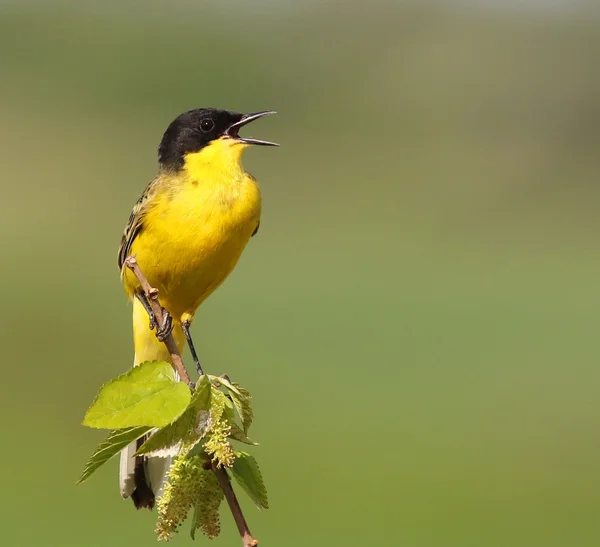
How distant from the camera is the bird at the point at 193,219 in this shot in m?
4.97

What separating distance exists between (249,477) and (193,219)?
2408 mm

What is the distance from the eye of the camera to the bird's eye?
5.52 metres

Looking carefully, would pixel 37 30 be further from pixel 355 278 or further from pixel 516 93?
pixel 355 278

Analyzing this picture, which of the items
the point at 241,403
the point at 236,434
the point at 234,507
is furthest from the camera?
the point at 241,403

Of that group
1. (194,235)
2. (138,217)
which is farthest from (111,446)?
(138,217)

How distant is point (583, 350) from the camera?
31.1 m

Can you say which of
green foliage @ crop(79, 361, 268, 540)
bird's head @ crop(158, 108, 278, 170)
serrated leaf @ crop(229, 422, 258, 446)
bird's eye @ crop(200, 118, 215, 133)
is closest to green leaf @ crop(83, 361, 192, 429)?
green foliage @ crop(79, 361, 268, 540)

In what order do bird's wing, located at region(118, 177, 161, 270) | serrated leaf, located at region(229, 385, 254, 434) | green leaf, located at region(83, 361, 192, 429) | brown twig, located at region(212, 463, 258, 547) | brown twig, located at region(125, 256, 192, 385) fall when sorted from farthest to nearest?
bird's wing, located at region(118, 177, 161, 270)
serrated leaf, located at region(229, 385, 254, 434)
brown twig, located at region(125, 256, 192, 385)
green leaf, located at region(83, 361, 192, 429)
brown twig, located at region(212, 463, 258, 547)

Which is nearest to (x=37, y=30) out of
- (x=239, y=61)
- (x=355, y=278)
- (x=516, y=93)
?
(x=239, y=61)

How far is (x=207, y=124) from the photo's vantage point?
5.53 metres

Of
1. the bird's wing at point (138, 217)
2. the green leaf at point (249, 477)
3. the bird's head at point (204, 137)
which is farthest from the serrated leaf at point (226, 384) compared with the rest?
the bird's head at point (204, 137)

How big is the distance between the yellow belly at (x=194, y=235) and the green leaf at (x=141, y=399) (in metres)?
2.19

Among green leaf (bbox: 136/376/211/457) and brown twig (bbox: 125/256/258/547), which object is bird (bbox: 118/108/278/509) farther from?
green leaf (bbox: 136/376/211/457)

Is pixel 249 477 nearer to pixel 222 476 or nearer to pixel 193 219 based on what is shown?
pixel 222 476
